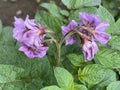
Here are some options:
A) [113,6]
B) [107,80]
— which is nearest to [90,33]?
[107,80]

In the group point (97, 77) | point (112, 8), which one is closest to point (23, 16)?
point (112, 8)

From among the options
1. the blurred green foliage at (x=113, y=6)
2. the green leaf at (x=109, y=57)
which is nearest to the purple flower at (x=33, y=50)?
the green leaf at (x=109, y=57)

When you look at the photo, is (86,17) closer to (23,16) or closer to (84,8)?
(84,8)

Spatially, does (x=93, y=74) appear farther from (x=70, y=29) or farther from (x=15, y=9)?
(x=15, y=9)

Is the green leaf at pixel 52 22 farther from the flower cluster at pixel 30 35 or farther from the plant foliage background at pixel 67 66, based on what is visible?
the flower cluster at pixel 30 35

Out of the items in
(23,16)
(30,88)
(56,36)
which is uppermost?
(56,36)

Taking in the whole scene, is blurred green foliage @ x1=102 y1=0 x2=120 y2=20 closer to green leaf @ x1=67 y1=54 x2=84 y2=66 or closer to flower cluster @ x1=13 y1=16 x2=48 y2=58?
green leaf @ x1=67 y1=54 x2=84 y2=66
